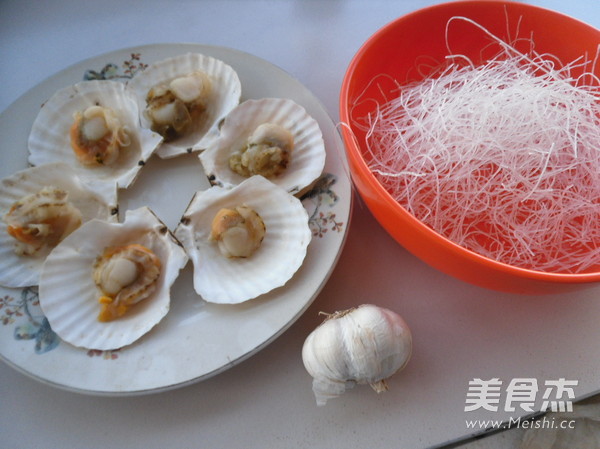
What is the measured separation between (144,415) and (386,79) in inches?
26.8

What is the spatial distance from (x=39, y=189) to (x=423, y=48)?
73 cm

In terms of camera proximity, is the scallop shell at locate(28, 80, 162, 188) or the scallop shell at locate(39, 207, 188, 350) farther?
the scallop shell at locate(28, 80, 162, 188)

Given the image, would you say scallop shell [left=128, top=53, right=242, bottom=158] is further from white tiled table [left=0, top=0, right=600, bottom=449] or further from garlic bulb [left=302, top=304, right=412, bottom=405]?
garlic bulb [left=302, top=304, right=412, bottom=405]

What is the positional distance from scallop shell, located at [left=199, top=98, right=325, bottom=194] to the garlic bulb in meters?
0.27

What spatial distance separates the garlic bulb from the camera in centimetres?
54

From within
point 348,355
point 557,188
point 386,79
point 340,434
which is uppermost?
point 386,79

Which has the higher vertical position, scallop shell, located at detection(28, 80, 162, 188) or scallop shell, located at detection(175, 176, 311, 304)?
scallop shell, located at detection(28, 80, 162, 188)

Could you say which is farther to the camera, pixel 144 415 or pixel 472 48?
pixel 472 48

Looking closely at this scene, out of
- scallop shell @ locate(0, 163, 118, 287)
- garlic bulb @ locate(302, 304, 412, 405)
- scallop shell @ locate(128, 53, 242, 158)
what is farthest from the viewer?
scallop shell @ locate(128, 53, 242, 158)

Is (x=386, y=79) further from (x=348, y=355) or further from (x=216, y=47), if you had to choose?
(x=348, y=355)

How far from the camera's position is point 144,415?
1.98ft

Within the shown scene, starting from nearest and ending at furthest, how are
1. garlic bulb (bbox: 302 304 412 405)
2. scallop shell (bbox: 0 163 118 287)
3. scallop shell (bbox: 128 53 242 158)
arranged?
garlic bulb (bbox: 302 304 412 405) < scallop shell (bbox: 0 163 118 287) < scallop shell (bbox: 128 53 242 158)

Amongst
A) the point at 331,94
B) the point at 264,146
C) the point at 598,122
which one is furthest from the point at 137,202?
the point at 598,122

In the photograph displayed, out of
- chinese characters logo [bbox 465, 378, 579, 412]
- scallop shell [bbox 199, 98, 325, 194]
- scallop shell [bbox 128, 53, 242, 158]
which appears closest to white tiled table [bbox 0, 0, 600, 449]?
chinese characters logo [bbox 465, 378, 579, 412]
